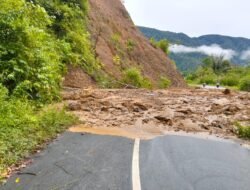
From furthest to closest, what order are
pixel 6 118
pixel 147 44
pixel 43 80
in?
pixel 147 44 < pixel 43 80 < pixel 6 118

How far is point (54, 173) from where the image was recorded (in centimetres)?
659

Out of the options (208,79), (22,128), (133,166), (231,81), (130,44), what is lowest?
(208,79)

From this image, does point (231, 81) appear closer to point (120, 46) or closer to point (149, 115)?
point (120, 46)

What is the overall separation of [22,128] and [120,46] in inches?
867

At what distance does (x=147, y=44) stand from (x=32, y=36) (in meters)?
23.9

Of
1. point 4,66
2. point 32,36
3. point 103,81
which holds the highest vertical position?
point 32,36

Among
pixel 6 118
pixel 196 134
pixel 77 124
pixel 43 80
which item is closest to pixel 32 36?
pixel 43 80

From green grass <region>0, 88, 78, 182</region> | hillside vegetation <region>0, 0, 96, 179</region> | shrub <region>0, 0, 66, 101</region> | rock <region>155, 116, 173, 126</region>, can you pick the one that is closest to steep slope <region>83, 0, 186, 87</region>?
hillside vegetation <region>0, 0, 96, 179</region>

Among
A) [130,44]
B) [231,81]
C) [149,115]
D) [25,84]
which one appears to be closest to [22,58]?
[25,84]

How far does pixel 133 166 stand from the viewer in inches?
282

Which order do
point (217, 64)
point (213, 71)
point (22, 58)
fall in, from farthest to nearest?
1. point (217, 64)
2. point (213, 71)
3. point (22, 58)

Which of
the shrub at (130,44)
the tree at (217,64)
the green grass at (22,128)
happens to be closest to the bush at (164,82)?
the shrub at (130,44)

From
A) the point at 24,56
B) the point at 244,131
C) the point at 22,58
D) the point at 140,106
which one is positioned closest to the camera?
the point at 244,131

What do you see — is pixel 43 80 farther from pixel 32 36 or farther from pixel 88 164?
pixel 88 164
